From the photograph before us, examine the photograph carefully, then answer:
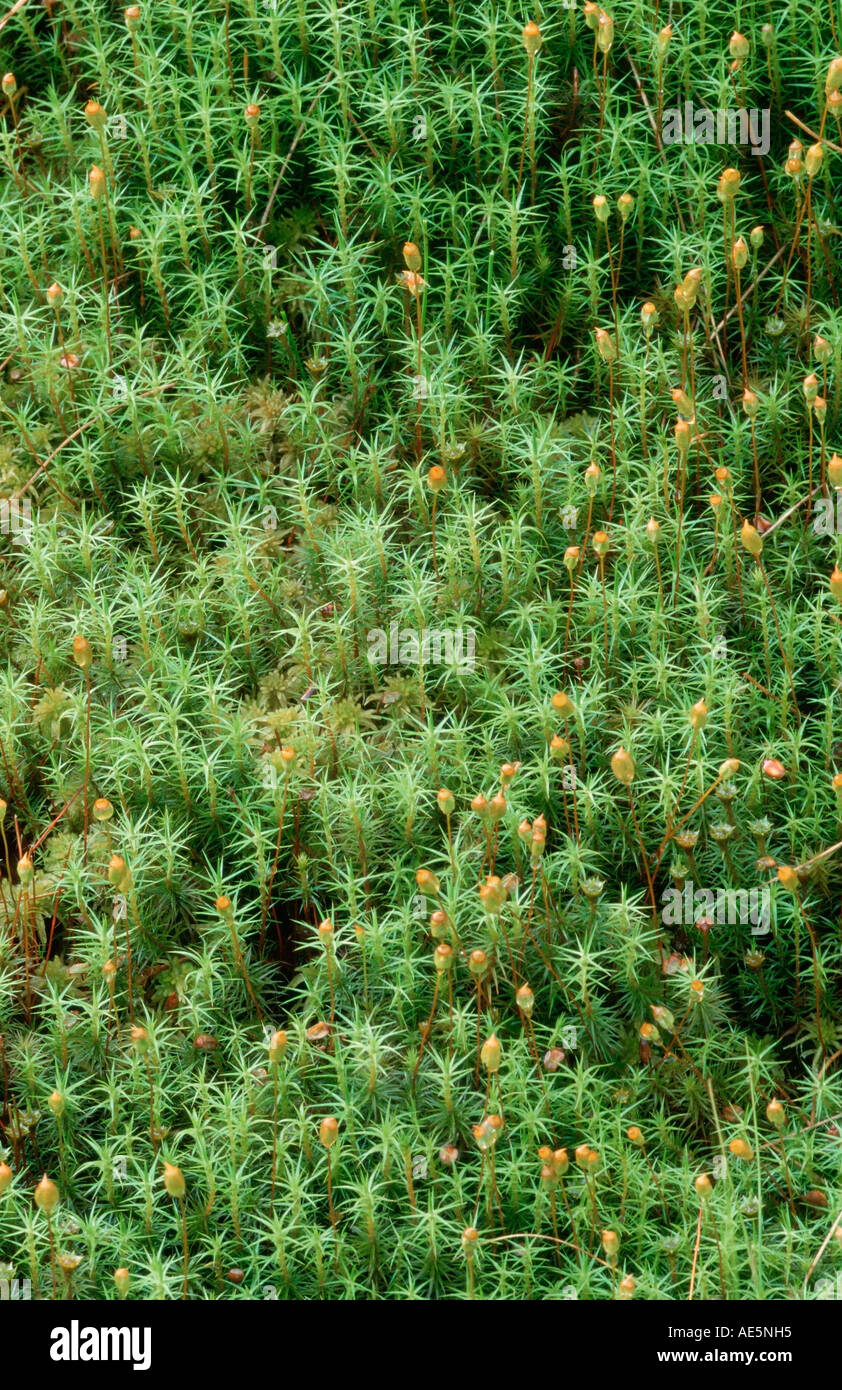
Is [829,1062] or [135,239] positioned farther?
[135,239]

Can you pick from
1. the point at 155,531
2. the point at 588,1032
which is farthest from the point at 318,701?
the point at 588,1032

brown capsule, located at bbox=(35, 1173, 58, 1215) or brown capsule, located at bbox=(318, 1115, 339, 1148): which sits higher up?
brown capsule, located at bbox=(318, 1115, 339, 1148)

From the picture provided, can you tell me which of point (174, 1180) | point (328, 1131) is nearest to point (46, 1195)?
point (174, 1180)

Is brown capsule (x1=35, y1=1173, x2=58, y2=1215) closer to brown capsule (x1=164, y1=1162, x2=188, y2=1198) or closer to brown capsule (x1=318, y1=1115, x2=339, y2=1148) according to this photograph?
brown capsule (x1=164, y1=1162, x2=188, y2=1198)

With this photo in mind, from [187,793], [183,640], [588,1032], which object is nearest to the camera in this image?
[588,1032]

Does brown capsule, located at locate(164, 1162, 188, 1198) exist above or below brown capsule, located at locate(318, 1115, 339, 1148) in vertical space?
below

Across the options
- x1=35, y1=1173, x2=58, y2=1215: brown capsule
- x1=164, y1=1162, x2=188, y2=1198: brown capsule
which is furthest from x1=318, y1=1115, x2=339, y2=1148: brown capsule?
x1=35, y1=1173, x2=58, y2=1215: brown capsule

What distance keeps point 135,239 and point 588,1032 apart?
96.3 inches

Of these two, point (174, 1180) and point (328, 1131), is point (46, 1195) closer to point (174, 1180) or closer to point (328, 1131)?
point (174, 1180)

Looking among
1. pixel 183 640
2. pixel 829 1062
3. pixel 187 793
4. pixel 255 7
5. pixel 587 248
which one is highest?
pixel 255 7

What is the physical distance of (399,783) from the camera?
3516 millimetres

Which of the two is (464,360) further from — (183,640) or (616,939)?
(616,939)

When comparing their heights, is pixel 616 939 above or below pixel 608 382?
below

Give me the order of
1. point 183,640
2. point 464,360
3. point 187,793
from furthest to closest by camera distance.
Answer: point 464,360 < point 183,640 < point 187,793
